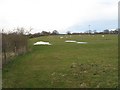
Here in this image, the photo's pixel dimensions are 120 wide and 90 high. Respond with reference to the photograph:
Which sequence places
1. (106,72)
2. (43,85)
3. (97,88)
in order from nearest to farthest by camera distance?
(97,88) < (43,85) < (106,72)

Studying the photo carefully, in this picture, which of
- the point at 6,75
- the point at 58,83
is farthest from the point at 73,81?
the point at 6,75

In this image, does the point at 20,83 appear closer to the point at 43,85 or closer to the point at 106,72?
the point at 43,85

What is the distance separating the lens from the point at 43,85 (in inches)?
609

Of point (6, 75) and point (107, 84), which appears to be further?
point (6, 75)

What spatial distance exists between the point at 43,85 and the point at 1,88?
6.29 ft

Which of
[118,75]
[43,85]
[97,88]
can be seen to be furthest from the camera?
[118,75]

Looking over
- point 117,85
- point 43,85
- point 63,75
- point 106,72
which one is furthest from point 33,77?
point 117,85

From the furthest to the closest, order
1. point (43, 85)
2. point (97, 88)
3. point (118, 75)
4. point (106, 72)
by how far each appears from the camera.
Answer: point (106, 72) < point (118, 75) < point (43, 85) < point (97, 88)

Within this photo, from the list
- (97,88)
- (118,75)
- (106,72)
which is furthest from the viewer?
(106,72)

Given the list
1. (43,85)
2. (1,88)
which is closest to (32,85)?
(43,85)

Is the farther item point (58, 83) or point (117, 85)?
point (58, 83)

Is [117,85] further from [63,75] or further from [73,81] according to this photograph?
[63,75]

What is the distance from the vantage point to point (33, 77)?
18.2 m

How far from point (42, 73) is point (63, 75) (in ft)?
5.89
